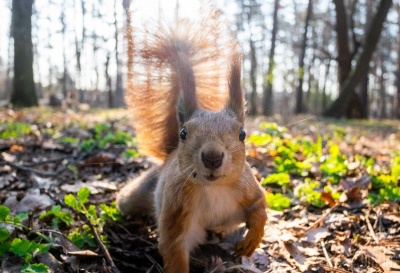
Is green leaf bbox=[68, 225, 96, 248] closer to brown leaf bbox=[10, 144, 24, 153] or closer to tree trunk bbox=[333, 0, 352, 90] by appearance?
→ brown leaf bbox=[10, 144, 24, 153]

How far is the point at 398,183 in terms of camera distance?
2.71m

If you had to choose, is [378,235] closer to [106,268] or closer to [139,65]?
[106,268]

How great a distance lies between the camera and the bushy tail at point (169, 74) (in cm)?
240

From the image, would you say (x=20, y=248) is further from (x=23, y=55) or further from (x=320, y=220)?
(x=23, y=55)

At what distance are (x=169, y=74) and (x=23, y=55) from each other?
28.6ft

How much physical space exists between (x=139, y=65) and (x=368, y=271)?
5.57 ft

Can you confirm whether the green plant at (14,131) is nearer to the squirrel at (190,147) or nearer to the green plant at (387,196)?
the squirrel at (190,147)

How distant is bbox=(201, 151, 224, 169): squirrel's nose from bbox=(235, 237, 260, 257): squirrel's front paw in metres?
0.50

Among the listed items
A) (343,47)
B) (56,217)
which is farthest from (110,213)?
(343,47)

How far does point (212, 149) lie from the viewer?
157 cm

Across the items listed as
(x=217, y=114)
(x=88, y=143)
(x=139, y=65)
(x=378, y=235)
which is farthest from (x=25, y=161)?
(x=378, y=235)

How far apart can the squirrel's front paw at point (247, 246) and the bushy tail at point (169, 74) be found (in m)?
0.79

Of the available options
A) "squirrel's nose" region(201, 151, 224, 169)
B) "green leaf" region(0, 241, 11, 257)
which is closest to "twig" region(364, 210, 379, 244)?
"squirrel's nose" region(201, 151, 224, 169)

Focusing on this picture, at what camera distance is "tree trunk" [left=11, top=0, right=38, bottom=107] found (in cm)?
958
